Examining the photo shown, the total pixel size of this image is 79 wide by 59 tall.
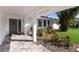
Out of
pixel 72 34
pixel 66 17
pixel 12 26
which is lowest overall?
pixel 72 34

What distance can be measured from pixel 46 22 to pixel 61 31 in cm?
522

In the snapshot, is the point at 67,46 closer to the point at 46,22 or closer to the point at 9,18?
the point at 46,22

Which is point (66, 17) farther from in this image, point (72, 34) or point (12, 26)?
point (12, 26)

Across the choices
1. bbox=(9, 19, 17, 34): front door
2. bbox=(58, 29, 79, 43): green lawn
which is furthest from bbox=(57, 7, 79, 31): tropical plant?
bbox=(9, 19, 17, 34): front door

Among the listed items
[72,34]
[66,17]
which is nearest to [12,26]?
[66,17]

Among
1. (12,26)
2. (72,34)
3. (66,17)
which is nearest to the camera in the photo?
(72,34)

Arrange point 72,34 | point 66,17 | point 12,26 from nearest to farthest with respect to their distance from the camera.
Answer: point 72,34 < point 66,17 < point 12,26

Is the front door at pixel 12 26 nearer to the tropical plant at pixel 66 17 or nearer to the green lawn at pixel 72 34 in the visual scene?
the tropical plant at pixel 66 17

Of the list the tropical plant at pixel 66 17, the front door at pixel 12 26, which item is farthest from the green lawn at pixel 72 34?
the front door at pixel 12 26

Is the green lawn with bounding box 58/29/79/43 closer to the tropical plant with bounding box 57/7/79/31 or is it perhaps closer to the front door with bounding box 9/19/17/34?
the tropical plant with bounding box 57/7/79/31
